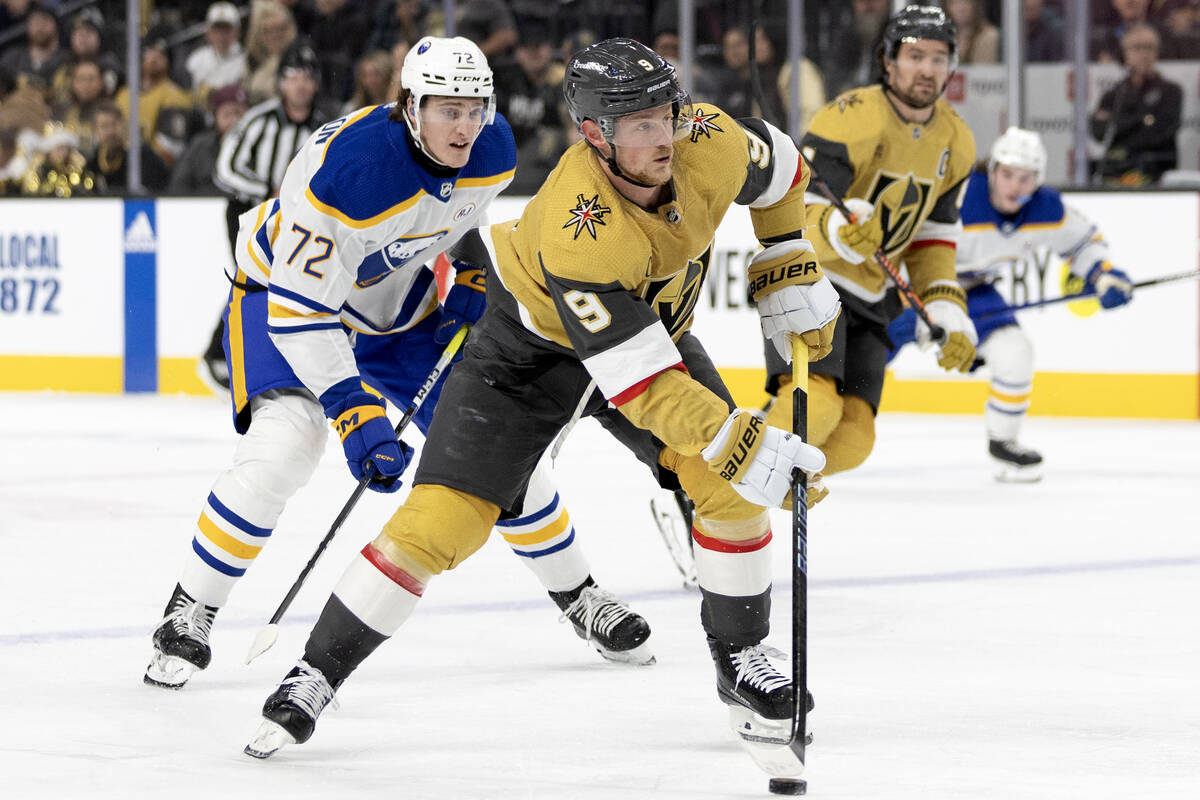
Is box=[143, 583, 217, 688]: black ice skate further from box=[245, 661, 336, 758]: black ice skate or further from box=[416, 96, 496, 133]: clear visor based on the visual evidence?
box=[416, 96, 496, 133]: clear visor

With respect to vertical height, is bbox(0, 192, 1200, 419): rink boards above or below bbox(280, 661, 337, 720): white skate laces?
below

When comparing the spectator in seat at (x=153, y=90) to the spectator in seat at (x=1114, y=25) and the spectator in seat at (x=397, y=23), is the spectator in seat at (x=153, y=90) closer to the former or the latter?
the spectator in seat at (x=397, y=23)

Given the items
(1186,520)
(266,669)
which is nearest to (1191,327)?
Result: (1186,520)

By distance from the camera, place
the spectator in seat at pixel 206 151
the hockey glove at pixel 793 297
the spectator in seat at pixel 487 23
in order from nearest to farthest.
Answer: the hockey glove at pixel 793 297, the spectator in seat at pixel 487 23, the spectator in seat at pixel 206 151

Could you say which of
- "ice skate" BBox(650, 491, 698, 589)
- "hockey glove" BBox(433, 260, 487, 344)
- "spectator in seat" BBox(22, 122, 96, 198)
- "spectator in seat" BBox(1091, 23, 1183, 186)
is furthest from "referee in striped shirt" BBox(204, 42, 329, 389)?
"hockey glove" BBox(433, 260, 487, 344)

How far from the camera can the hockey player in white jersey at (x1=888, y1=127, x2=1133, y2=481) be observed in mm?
5602

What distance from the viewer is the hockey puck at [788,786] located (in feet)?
7.70

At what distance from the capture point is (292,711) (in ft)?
8.23

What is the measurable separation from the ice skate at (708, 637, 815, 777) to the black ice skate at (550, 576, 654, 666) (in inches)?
21.9

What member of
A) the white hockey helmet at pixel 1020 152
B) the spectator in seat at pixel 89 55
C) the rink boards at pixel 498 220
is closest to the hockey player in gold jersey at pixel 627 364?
the white hockey helmet at pixel 1020 152

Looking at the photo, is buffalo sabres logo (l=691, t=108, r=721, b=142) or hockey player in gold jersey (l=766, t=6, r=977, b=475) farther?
hockey player in gold jersey (l=766, t=6, r=977, b=475)

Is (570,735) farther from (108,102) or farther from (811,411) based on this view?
(108,102)

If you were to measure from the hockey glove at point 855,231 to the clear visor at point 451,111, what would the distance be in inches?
56.2

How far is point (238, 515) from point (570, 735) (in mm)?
727
